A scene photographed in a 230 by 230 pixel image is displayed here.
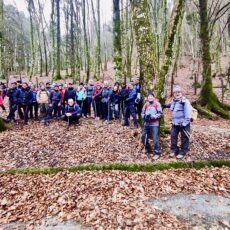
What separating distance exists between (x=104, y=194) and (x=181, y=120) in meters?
3.31

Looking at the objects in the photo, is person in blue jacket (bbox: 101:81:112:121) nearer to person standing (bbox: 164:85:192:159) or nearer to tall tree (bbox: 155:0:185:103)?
tall tree (bbox: 155:0:185:103)

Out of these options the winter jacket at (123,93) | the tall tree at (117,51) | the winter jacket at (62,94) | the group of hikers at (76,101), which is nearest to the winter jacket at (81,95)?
the group of hikers at (76,101)

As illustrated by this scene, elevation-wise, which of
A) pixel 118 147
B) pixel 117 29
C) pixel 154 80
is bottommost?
pixel 118 147

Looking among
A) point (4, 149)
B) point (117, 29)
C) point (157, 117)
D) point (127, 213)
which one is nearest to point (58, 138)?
point (4, 149)

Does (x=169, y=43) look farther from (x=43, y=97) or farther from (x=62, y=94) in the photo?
(x=43, y=97)

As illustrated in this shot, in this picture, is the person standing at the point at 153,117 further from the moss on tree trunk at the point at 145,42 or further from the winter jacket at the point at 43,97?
the winter jacket at the point at 43,97

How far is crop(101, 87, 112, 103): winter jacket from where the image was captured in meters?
13.7

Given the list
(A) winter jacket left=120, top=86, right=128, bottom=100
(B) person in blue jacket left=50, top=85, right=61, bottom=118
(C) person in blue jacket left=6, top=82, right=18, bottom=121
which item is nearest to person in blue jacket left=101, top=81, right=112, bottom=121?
(A) winter jacket left=120, top=86, right=128, bottom=100

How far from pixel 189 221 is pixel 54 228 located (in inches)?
99.9

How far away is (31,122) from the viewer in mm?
13172

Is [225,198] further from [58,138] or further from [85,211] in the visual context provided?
[58,138]

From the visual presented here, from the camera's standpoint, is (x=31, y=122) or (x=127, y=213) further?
(x=31, y=122)

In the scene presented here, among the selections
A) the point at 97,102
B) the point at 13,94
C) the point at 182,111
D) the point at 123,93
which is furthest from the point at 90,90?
the point at 182,111

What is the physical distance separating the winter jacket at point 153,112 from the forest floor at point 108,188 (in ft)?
3.12
